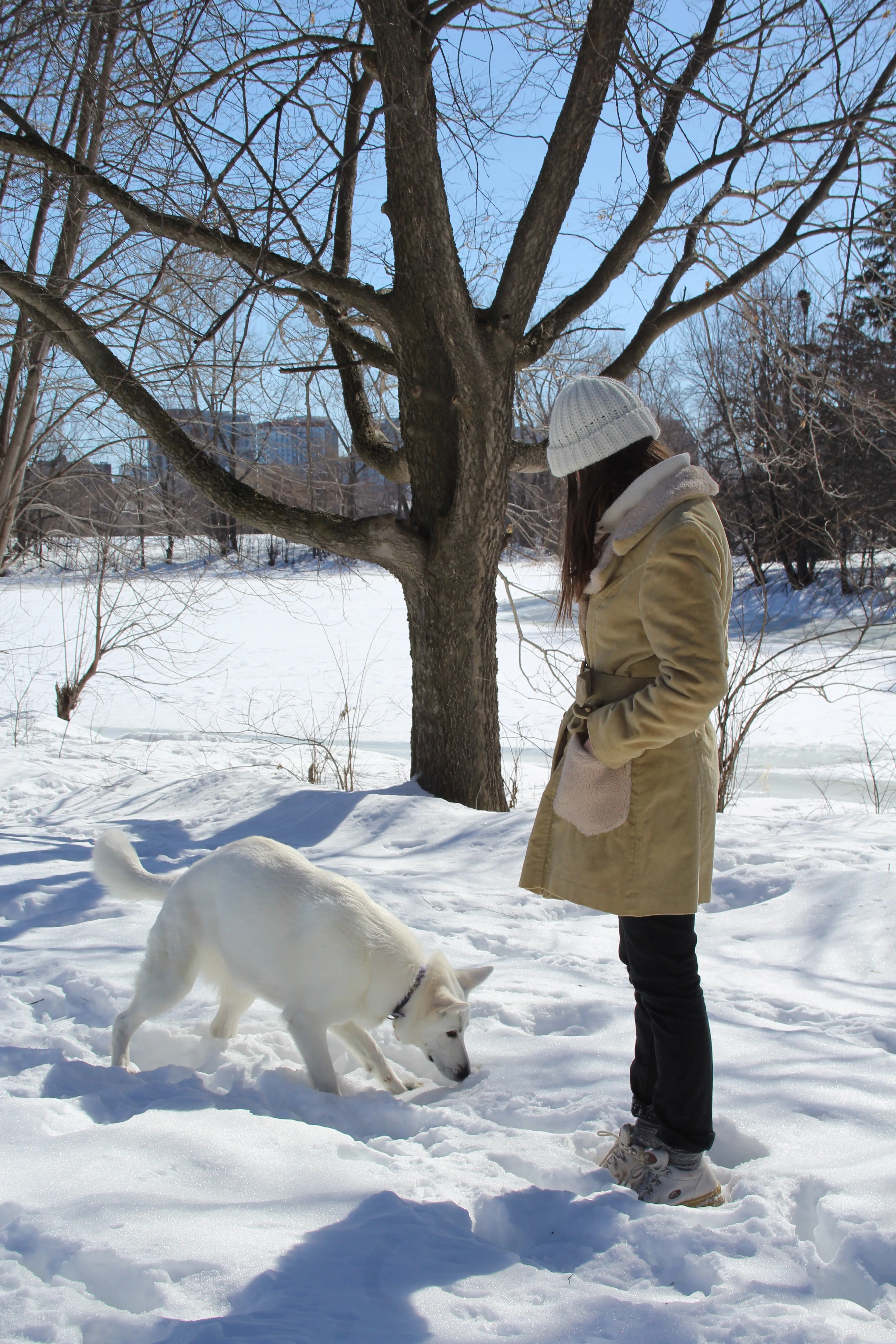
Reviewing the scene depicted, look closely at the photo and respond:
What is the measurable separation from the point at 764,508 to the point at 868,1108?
36.1 feet

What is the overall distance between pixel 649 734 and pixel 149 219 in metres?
5.66

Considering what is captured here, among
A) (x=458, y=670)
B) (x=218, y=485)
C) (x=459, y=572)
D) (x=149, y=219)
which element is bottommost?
(x=458, y=670)

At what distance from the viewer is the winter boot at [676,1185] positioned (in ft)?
7.43

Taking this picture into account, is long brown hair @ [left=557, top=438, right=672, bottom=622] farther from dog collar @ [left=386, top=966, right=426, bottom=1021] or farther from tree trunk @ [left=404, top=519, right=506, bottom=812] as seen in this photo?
tree trunk @ [left=404, top=519, right=506, bottom=812]

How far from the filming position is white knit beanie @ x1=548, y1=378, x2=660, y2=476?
2.26 m

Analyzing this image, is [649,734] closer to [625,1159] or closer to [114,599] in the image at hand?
[625,1159]

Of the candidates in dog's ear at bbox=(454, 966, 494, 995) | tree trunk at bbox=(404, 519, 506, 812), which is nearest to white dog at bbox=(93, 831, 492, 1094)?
dog's ear at bbox=(454, 966, 494, 995)

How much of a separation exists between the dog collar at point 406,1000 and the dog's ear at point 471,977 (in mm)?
176

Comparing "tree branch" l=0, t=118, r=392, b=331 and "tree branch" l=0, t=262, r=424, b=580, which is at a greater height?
"tree branch" l=0, t=118, r=392, b=331

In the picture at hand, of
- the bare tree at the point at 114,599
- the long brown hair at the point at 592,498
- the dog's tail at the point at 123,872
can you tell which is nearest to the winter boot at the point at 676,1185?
Answer: the long brown hair at the point at 592,498

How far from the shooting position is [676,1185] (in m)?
2.28

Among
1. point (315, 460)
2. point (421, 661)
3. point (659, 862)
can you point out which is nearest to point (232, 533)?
point (315, 460)

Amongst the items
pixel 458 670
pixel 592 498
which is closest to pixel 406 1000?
pixel 592 498

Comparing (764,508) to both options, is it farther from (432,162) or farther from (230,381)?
(230,381)
